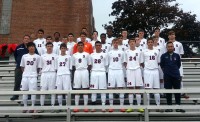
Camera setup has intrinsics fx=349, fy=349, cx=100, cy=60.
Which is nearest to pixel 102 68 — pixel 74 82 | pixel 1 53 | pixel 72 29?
pixel 74 82

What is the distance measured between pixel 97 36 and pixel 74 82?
7.77ft

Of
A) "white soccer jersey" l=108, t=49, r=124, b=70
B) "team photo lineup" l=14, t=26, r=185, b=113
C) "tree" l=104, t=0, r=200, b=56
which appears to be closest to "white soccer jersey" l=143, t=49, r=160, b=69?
"team photo lineup" l=14, t=26, r=185, b=113

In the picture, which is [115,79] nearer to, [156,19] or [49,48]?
[49,48]

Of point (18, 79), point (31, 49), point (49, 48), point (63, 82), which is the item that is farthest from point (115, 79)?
point (18, 79)

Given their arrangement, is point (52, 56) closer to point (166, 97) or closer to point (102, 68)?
point (102, 68)

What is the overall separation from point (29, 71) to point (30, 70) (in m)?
0.04

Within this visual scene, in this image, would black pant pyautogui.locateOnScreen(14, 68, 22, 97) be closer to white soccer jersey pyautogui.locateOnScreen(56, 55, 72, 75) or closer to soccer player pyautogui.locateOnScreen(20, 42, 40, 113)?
soccer player pyautogui.locateOnScreen(20, 42, 40, 113)

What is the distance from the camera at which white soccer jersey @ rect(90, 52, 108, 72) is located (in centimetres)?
909

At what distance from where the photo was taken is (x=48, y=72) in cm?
915

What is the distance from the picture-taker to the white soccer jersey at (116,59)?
9.17 meters

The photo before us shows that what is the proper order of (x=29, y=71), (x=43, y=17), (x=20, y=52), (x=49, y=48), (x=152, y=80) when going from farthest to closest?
1. (x=43, y=17)
2. (x=20, y=52)
3. (x=49, y=48)
4. (x=29, y=71)
5. (x=152, y=80)

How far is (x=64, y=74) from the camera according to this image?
902cm

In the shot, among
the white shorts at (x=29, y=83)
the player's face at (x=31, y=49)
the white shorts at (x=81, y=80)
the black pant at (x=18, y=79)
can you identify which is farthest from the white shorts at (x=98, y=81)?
the black pant at (x=18, y=79)

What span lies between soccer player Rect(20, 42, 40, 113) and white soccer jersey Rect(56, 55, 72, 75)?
560 millimetres
